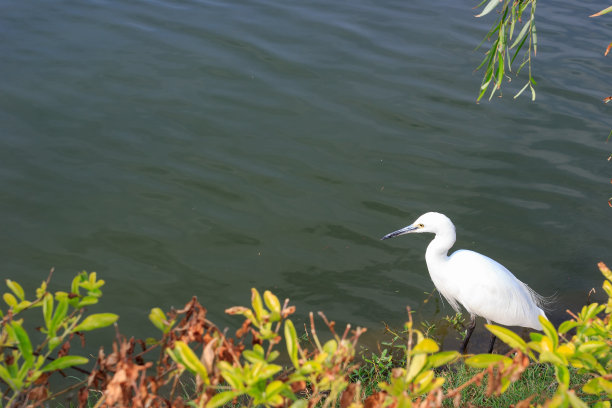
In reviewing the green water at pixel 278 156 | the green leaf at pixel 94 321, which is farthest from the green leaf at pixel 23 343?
the green water at pixel 278 156

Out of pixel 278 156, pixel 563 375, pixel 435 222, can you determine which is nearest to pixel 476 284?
pixel 435 222

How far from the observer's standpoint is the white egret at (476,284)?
3.97 m

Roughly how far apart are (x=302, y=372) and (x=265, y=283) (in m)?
2.92

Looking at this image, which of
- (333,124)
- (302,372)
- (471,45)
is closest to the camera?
(302,372)

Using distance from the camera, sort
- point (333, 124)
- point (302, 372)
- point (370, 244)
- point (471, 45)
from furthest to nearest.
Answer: point (471, 45), point (333, 124), point (370, 244), point (302, 372)

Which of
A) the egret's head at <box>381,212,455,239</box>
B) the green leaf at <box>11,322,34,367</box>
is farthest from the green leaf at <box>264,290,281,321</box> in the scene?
the egret's head at <box>381,212,455,239</box>

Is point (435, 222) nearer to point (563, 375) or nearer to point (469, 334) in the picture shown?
point (469, 334)

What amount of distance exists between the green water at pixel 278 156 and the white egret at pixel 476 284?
41 centimetres

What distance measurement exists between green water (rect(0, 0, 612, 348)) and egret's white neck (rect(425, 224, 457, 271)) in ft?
1.40

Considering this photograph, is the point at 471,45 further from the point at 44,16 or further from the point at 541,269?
the point at 44,16

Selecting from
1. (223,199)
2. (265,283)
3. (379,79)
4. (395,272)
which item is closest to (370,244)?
(395,272)

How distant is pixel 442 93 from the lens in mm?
6750

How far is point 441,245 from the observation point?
13.5 ft

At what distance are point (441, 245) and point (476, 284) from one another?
0.37m
